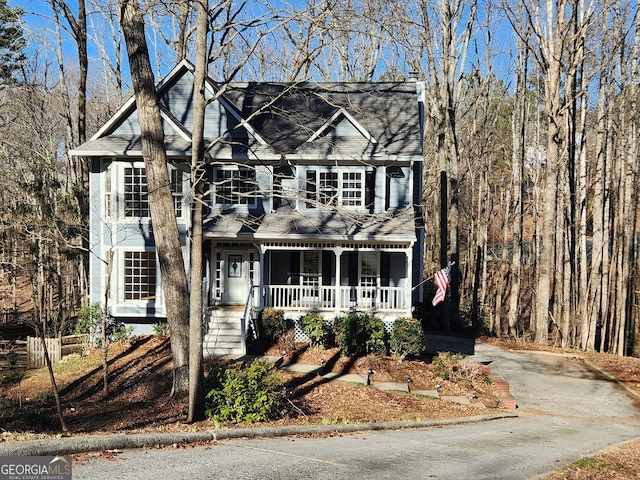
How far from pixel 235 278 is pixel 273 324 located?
297cm

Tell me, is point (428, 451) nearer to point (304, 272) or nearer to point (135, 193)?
point (304, 272)

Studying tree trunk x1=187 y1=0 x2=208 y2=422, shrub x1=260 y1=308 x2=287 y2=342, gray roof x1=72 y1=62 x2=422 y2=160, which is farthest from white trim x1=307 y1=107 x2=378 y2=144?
tree trunk x1=187 y1=0 x2=208 y2=422

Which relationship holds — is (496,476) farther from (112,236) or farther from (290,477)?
(112,236)

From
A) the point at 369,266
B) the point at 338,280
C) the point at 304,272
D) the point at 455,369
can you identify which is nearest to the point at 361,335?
the point at 338,280

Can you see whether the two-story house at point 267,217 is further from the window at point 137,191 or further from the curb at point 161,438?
the curb at point 161,438

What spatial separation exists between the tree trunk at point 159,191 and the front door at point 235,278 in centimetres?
707

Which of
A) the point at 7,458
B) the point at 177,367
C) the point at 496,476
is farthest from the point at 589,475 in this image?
the point at 177,367

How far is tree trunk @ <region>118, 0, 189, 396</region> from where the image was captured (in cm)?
1325

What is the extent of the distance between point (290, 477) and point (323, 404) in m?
6.56

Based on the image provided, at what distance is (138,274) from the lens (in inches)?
795

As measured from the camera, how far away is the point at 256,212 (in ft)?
67.7

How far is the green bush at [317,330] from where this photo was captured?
1839 cm

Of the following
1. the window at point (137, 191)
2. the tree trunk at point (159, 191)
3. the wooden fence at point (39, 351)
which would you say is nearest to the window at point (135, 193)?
the window at point (137, 191)

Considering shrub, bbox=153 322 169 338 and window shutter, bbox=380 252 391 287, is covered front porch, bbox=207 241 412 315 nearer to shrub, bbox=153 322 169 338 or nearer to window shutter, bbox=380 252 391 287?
window shutter, bbox=380 252 391 287
